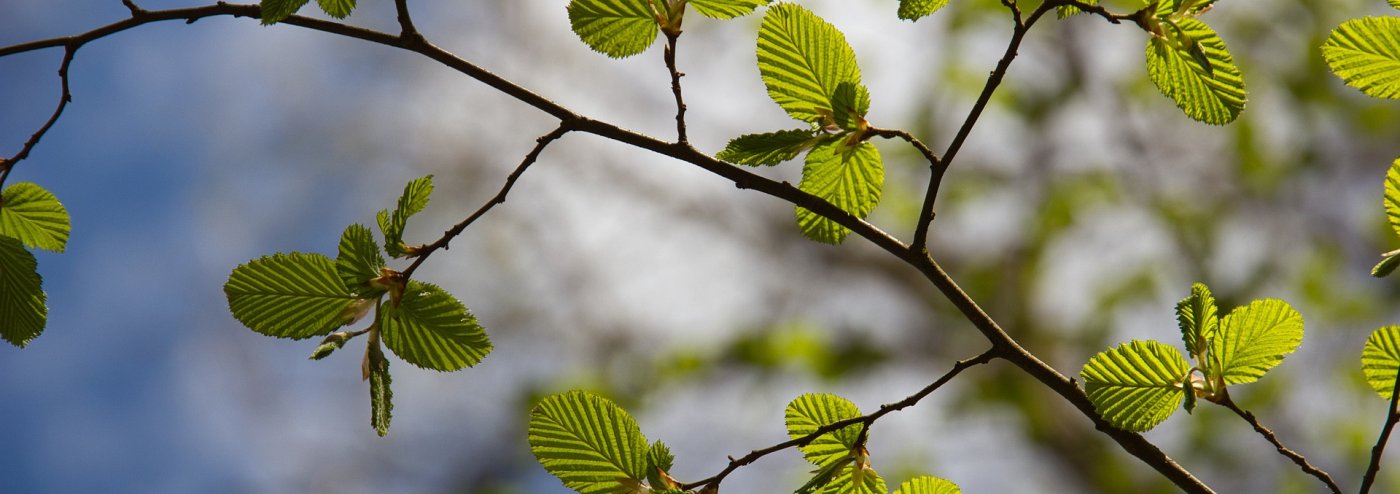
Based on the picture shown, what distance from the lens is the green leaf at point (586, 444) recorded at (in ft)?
1.73

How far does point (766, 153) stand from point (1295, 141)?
3911 mm

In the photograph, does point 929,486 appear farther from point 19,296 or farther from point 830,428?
point 19,296

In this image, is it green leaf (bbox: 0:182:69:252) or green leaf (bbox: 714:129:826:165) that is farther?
green leaf (bbox: 0:182:69:252)

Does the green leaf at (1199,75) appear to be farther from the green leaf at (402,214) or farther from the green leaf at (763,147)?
the green leaf at (402,214)

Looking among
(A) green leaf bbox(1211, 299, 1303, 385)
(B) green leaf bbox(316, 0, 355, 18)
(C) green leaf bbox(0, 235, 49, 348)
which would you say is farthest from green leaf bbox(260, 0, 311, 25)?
(A) green leaf bbox(1211, 299, 1303, 385)

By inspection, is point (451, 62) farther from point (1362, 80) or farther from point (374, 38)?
point (1362, 80)

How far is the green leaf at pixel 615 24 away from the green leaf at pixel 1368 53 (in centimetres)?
37

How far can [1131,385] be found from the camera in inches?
19.8

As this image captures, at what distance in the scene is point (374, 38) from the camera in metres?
0.50

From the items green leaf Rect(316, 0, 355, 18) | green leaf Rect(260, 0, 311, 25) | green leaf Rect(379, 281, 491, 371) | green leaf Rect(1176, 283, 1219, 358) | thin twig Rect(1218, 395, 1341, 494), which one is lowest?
thin twig Rect(1218, 395, 1341, 494)

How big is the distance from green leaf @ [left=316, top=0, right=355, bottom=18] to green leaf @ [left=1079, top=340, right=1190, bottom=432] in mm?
435

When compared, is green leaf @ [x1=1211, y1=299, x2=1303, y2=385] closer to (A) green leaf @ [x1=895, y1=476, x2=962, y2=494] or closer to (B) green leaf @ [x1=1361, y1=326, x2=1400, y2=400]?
(B) green leaf @ [x1=1361, y1=326, x2=1400, y2=400]

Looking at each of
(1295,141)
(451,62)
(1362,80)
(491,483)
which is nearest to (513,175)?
(451,62)

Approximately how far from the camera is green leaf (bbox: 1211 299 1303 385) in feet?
1.71
